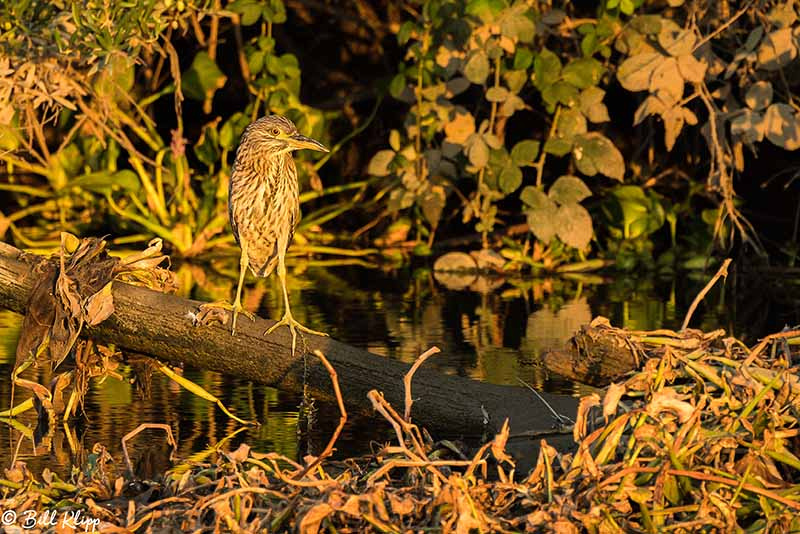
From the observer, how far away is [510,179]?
31.8 feet

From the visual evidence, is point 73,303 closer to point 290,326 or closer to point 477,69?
point 290,326

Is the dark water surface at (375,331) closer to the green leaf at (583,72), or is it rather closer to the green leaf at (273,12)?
the green leaf at (583,72)

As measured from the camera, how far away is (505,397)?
5164 mm

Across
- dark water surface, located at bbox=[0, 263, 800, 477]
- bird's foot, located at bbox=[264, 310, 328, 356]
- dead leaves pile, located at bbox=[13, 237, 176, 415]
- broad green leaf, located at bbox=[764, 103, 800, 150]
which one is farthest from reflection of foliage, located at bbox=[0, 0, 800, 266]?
bird's foot, located at bbox=[264, 310, 328, 356]

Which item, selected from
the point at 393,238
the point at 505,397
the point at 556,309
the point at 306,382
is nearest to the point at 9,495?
the point at 306,382

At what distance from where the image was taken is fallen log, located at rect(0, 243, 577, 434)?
5.14 metres

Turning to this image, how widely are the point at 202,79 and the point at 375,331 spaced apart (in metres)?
4.12

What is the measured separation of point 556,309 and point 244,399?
2.99 meters

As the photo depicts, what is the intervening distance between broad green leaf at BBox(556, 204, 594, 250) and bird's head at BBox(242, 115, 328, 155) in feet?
12.6

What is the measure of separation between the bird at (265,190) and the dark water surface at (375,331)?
1.88ft

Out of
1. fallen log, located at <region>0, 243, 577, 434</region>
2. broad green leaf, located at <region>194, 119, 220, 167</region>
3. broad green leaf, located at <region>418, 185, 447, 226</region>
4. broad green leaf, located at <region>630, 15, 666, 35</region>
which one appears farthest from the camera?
broad green leaf, located at <region>194, 119, 220, 167</region>

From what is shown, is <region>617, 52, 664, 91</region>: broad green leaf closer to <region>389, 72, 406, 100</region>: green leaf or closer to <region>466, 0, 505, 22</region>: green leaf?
<region>466, 0, 505, 22</region>: green leaf

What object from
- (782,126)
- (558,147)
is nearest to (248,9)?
(558,147)

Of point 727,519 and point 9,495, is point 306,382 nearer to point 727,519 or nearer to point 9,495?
point 9,495
